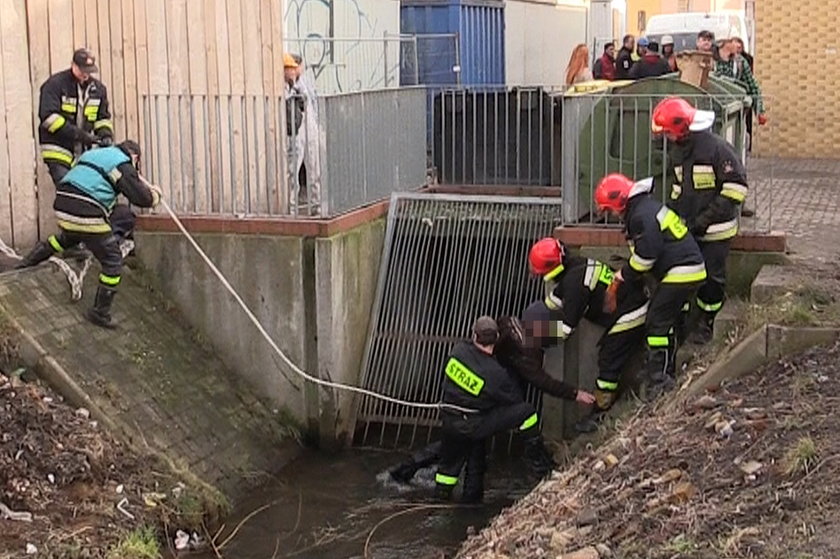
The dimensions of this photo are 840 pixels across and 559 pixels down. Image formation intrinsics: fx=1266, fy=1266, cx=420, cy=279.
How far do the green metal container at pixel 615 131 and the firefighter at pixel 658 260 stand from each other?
3.36ft

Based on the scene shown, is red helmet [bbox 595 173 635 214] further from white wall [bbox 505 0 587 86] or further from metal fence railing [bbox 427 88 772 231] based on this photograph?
white wall [bbox 505 0 587 86]

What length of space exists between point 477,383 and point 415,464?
1016 mm

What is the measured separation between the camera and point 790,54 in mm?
19219

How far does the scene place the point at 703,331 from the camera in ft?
30.0

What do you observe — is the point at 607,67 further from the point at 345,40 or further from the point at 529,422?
the point at 529,422

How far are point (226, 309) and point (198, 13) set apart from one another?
8.30 ft

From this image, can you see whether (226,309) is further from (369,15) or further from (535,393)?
(369,15)

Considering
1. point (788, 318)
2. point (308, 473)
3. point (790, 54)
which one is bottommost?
point (308, 473)

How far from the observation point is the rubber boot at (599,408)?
30.3ft

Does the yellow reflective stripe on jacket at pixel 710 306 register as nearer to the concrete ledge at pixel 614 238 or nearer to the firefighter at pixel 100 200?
the concrete ledge at pixel 614 238

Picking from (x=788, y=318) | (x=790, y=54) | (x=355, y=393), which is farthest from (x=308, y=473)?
(x=790, y=54)

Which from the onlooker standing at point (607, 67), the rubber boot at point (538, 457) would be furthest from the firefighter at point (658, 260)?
the onlooker standing at point (607, 67)

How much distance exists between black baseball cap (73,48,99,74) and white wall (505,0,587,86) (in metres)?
9.24

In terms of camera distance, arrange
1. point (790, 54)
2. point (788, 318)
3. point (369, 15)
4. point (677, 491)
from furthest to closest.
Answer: point (790, 54) → point (369, 15) → point (788, 318) → point (677, 491)
